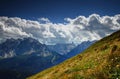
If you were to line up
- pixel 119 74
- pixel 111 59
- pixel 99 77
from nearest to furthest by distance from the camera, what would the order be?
pixel 119 74 → pixel 99 77 → pixel 111 59

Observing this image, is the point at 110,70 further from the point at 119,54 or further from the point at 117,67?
the point at 119,54

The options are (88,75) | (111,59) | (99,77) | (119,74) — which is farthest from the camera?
(111,59)

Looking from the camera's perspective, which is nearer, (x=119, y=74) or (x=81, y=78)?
(x=119, y=74)

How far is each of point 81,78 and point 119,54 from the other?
6.42 m

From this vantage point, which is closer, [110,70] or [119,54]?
[110,70]

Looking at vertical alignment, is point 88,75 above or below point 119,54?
below

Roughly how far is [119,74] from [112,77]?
67 cm

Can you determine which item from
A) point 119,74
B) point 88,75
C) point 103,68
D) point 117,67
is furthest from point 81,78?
point 119,74

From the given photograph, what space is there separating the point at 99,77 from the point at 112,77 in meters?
1.75

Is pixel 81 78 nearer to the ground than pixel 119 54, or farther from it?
nearer to the ground

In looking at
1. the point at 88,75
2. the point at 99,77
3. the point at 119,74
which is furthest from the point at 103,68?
the point at 119,74

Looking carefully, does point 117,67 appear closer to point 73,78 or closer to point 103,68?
point 103,68

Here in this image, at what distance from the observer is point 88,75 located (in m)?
22.2

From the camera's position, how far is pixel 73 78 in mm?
23344
